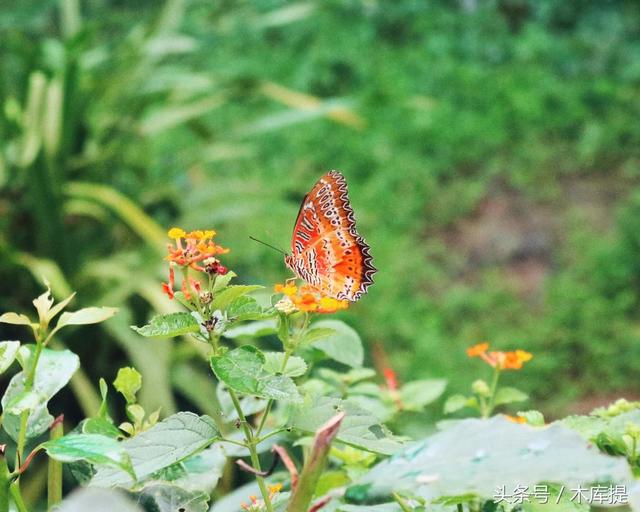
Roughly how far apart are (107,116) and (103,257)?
51 centimetres

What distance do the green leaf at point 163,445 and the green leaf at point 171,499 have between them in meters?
0.03

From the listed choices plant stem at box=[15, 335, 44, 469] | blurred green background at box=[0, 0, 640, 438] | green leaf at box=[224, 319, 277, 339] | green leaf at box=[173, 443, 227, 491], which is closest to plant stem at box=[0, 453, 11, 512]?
plant stem at box=[15, 335, 44, 469]

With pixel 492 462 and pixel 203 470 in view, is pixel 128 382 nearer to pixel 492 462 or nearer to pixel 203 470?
pixel 203 470

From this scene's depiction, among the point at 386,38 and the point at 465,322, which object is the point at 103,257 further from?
the point at 386,38

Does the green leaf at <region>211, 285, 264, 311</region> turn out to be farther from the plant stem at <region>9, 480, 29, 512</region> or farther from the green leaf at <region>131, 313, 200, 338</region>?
the plant stem at <region>9, 480, 29, 512</region>

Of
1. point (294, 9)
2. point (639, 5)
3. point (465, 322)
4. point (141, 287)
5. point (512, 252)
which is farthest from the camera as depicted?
point (639, 5)

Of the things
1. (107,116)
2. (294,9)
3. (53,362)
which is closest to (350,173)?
(294,9)

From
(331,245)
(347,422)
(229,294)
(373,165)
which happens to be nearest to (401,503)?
(347,422)

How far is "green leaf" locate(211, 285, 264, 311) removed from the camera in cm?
59

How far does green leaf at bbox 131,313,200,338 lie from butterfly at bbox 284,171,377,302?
0.20m

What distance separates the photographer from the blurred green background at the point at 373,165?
7.91 feet

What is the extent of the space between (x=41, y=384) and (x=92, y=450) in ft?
0.34

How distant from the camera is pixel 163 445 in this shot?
571 millimetres

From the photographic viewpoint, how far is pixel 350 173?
3.69 metres
